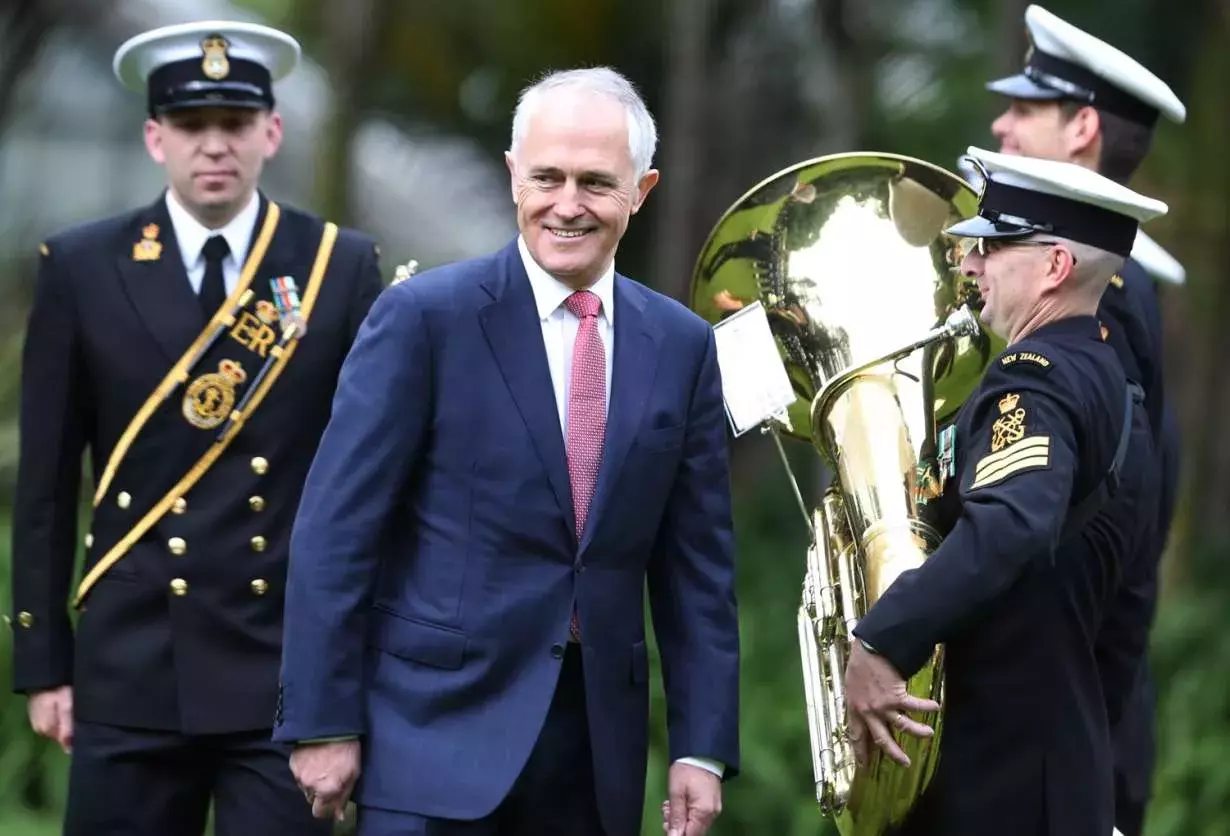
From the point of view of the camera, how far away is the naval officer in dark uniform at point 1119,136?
5.06 meters

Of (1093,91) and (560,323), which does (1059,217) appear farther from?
Answer: (1093,91)

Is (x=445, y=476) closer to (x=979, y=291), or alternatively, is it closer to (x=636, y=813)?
(x=636, y=813)

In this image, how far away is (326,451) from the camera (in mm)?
3889

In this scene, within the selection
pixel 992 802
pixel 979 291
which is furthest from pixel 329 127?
pixel 992 802

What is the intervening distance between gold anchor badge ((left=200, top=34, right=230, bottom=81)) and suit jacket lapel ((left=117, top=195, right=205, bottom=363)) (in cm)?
35

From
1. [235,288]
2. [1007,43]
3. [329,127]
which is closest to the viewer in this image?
[235,288]

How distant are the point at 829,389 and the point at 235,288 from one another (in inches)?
50.1

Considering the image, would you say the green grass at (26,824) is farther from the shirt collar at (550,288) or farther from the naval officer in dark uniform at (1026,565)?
the naval officer in dark uniform at (1026,565)

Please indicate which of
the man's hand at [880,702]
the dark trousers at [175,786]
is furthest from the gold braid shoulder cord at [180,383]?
the man's hand at [880,702]

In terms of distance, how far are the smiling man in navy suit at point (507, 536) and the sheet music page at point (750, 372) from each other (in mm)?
467

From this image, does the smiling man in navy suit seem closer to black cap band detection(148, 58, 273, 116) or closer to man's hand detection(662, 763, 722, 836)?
man's hand detection(662, 763, 722, 836)

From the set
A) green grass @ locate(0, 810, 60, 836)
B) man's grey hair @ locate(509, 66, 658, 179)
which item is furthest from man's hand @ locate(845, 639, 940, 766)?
green grass @ locate(0, 810, 60, 836)

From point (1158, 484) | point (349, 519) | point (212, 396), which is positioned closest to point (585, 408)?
point (349, 519)

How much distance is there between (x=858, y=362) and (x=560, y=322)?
73 centimetres
